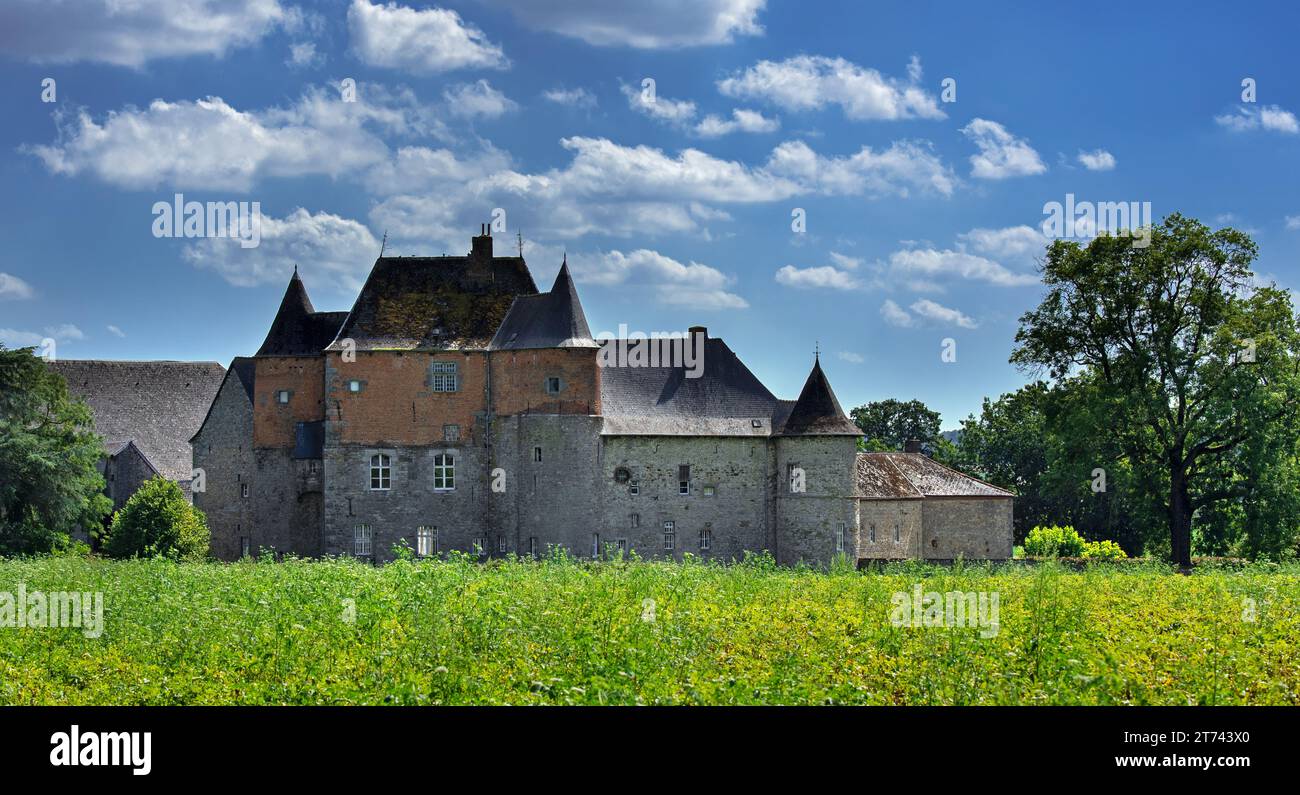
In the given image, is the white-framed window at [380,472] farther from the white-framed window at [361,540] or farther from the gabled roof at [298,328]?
the gabled roof at [298,328]

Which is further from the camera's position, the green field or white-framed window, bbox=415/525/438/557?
white-framed window, bbox=415/525/438/557

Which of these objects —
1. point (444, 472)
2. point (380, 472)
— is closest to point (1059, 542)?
point (444, 472)

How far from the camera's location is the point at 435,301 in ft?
142

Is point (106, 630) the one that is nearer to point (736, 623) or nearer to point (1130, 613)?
point (736, 623)

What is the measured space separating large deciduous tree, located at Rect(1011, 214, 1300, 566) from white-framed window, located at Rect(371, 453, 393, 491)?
2208 centimetres

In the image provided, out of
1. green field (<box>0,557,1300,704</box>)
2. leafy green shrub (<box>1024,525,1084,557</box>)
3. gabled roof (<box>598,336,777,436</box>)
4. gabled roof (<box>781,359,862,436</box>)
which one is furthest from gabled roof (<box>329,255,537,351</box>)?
leafy green shrub (<box>1024,525,1084,557</box>)

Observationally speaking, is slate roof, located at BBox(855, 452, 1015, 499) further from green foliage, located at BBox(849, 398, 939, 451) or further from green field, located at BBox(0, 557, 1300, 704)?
green foliage, located at BBox(849, 398, 939, 451)

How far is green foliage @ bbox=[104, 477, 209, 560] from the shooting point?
40094 millimetres

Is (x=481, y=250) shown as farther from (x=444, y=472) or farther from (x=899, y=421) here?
(x=899, y=421)

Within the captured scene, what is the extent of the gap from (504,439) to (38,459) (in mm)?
15783

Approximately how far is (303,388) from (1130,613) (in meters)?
32.2

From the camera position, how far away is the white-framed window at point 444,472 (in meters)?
41.6

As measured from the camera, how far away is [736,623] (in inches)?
648
